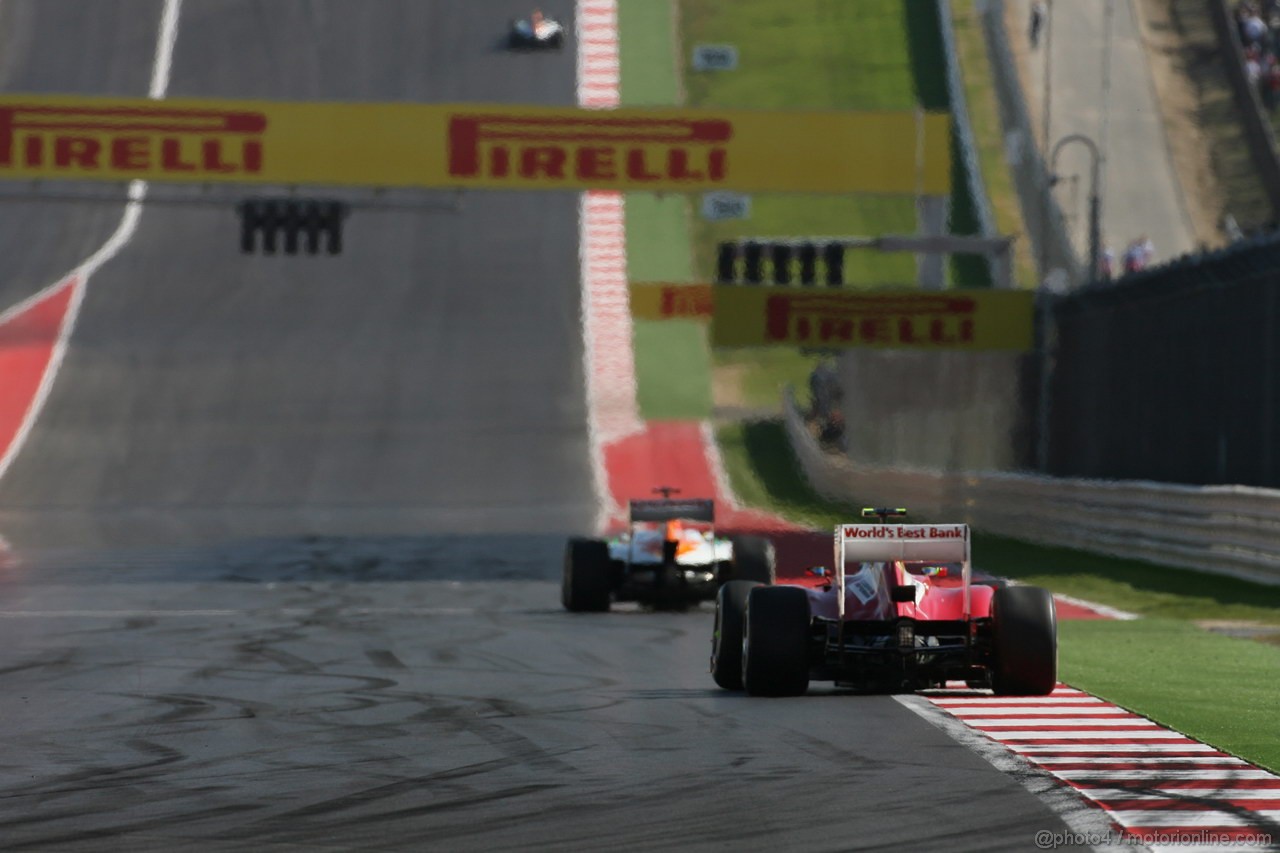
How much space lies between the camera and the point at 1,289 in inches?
2095

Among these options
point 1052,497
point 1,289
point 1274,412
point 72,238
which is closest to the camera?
point 1274,412

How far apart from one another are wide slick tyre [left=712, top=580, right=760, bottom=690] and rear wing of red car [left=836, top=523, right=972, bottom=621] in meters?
0.59

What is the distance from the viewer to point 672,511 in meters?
20.9

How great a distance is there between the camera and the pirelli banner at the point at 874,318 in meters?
34.2

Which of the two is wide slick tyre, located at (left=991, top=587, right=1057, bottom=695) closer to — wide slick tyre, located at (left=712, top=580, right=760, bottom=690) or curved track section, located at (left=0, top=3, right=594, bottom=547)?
wide slick tyre, located at (left=712, top=580, right=760, bottom=690)

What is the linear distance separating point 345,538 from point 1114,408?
10.2m

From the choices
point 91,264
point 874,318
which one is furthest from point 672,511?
point 91,264

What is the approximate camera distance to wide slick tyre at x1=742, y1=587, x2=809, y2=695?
12.6 m

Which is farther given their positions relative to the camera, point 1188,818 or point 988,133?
point 988,133

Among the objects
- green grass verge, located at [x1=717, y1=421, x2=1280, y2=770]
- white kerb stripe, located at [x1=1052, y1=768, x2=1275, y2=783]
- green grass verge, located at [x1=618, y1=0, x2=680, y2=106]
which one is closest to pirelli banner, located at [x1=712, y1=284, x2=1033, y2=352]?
green grass verge, located at [x1=717, y1=421, x2=1280, y2=770]

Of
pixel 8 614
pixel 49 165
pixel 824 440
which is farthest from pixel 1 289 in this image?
pixel 8 614

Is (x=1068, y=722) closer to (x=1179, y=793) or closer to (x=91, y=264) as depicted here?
(x=1179, y=793)

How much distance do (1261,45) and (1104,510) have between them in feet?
123

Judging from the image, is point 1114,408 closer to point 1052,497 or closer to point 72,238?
point 1052,497
